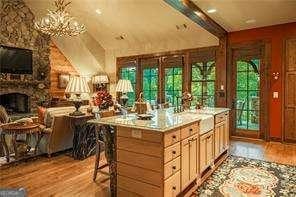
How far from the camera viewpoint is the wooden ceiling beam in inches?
159

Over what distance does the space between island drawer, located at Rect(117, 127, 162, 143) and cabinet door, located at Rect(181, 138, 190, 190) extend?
46 cm

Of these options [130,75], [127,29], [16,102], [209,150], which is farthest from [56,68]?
[209,150]

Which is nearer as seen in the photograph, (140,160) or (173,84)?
(140,160)

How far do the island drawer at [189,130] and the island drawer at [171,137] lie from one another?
128 mm

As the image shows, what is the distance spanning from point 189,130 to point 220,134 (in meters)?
1.39

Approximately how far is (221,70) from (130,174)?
175 inches

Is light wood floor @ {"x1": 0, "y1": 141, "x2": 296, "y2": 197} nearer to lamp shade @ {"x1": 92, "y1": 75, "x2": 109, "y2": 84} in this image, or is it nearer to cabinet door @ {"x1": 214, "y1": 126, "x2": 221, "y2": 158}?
cabinet door @ {"x1": 214, "y1": 126, "x2": 221, "y2": 158}

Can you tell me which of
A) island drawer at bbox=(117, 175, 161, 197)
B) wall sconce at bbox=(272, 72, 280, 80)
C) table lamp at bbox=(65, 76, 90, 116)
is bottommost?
island drawer at bbox=(117, 175, 161, 197)

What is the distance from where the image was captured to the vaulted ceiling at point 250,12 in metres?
4.44

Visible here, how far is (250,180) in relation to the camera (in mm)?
3334

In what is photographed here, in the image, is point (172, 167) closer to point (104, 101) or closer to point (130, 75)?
point (104, 101)

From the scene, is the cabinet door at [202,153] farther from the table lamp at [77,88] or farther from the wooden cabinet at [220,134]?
the table lamp at [77,88]

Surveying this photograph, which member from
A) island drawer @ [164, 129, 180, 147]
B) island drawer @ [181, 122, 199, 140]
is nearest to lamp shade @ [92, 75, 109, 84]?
island drawer @ [181, 122, 199, 140]

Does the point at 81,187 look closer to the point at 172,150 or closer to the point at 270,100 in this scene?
the point at 172,150
